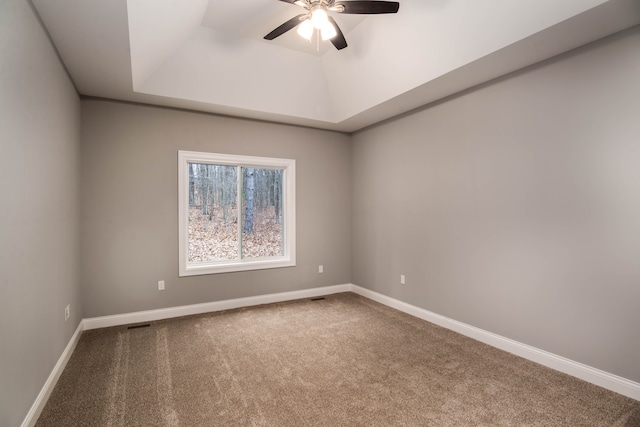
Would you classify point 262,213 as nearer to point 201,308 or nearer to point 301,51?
point 201,308

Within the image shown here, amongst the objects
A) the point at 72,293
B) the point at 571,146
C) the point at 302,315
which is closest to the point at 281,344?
the point at 302,315

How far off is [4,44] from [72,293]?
2397 mm

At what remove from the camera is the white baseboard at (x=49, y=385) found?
1979mm

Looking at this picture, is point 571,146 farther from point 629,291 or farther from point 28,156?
point 28,156

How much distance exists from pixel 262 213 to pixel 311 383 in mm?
2789

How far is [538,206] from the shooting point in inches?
112

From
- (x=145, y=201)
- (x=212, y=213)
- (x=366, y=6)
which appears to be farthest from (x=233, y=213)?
(x=366, y=6)

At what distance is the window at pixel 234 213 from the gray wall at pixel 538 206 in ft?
5.98

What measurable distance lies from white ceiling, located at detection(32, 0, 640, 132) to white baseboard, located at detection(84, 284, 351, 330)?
100 inches

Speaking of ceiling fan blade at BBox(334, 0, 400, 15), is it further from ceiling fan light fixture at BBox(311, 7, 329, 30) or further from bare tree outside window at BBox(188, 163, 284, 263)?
bare tree outside window at BBox(188, 163, 284, 263)

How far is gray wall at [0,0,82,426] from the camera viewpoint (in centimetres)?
171

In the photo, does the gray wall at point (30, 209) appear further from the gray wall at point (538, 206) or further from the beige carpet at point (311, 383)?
the gray wall at point (538, 206)

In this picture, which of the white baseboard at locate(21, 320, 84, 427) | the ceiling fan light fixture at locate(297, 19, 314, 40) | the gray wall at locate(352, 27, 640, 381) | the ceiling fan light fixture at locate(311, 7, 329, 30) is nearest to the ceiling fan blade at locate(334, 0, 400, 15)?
the ceiling fan light fixture at locate(311, 7, 329, 30)

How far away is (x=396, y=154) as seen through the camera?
4.41 meters
